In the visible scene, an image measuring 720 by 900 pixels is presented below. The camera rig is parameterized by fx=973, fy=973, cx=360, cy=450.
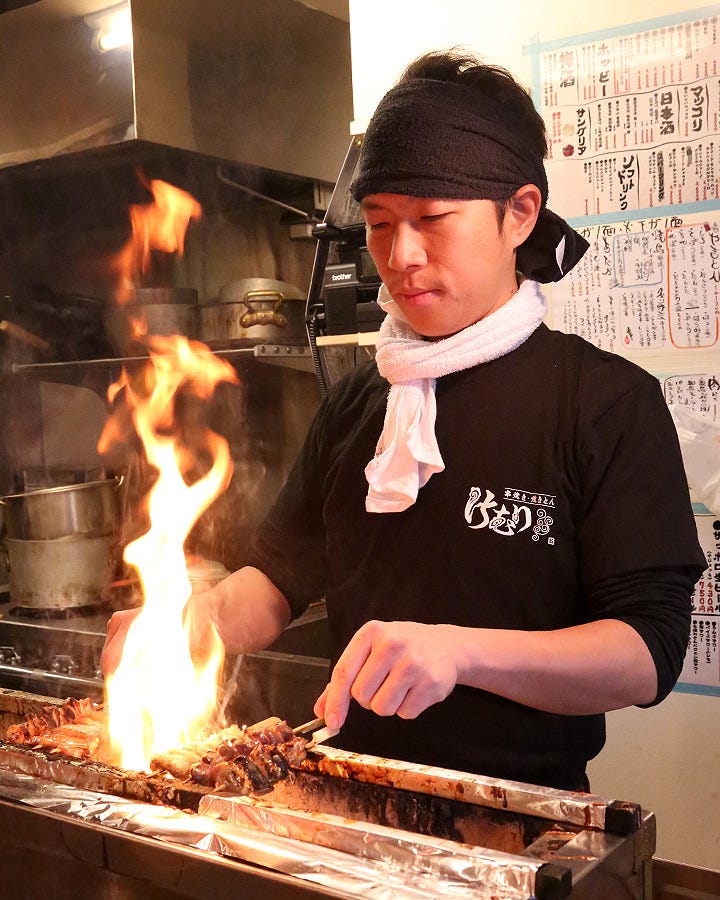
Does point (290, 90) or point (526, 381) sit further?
point (290, 90)

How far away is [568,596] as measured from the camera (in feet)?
5.13

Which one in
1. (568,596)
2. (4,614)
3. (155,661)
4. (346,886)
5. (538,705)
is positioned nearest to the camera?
(346,886)

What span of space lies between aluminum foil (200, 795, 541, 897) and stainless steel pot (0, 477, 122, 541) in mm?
2402

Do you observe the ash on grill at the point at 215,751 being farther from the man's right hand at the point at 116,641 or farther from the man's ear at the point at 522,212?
the man's ear at the point at 522,212

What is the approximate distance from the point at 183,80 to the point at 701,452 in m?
2.11

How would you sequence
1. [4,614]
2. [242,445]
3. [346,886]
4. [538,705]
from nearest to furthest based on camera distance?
[346,886], [538,705], [4,614], [242,445]

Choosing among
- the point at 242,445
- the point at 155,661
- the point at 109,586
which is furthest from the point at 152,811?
the point at 242,445

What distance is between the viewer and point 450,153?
5.12 ft

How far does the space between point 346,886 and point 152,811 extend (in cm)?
31

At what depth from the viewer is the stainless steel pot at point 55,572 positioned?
346cm

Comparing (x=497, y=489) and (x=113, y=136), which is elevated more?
(x=113, y=136)

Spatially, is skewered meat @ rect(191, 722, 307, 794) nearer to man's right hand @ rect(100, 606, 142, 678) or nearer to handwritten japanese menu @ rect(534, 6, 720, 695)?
Result: man's right hand @ rect(100, 606, 142, 678)

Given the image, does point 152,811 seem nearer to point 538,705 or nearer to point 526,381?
point 538,705

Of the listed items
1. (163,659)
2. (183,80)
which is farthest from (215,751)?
(183,80)
